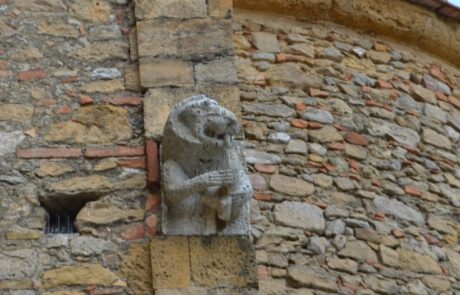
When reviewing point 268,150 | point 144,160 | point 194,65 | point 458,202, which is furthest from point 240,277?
point 458,202

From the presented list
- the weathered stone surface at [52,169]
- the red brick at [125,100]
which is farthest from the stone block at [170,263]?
the red brick at [125,100]

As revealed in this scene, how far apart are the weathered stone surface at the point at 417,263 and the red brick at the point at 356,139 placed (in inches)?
27.2

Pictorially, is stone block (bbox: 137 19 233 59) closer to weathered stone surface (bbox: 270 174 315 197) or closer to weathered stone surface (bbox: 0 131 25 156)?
weathered stone surface (bbox: 0 131 25 156)

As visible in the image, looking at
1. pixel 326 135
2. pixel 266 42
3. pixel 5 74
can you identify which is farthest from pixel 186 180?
pixel 266 42

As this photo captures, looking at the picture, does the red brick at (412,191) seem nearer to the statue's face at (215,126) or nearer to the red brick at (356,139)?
the red brick at (356,139)

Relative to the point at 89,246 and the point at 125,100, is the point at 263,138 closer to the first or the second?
the point at 125,100

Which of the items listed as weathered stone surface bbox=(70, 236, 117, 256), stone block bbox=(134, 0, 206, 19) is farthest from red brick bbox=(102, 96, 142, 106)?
weathered stone surface bbox=(70, 236, 117, 256)

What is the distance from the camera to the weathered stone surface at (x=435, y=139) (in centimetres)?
795

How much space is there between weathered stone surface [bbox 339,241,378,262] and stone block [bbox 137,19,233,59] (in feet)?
4.93

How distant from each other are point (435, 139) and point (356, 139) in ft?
2.29

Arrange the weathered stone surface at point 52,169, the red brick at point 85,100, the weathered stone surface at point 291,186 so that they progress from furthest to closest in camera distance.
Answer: the weathered stone surface at point 291,186
the red brick at point 85,100
the weathered stone surface at point 52,169

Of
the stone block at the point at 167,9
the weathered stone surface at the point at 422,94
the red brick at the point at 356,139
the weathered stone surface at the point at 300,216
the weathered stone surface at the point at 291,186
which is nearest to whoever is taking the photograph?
the stone block at the point at 167,9

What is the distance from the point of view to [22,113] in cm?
580

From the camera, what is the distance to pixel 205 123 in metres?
5.46
